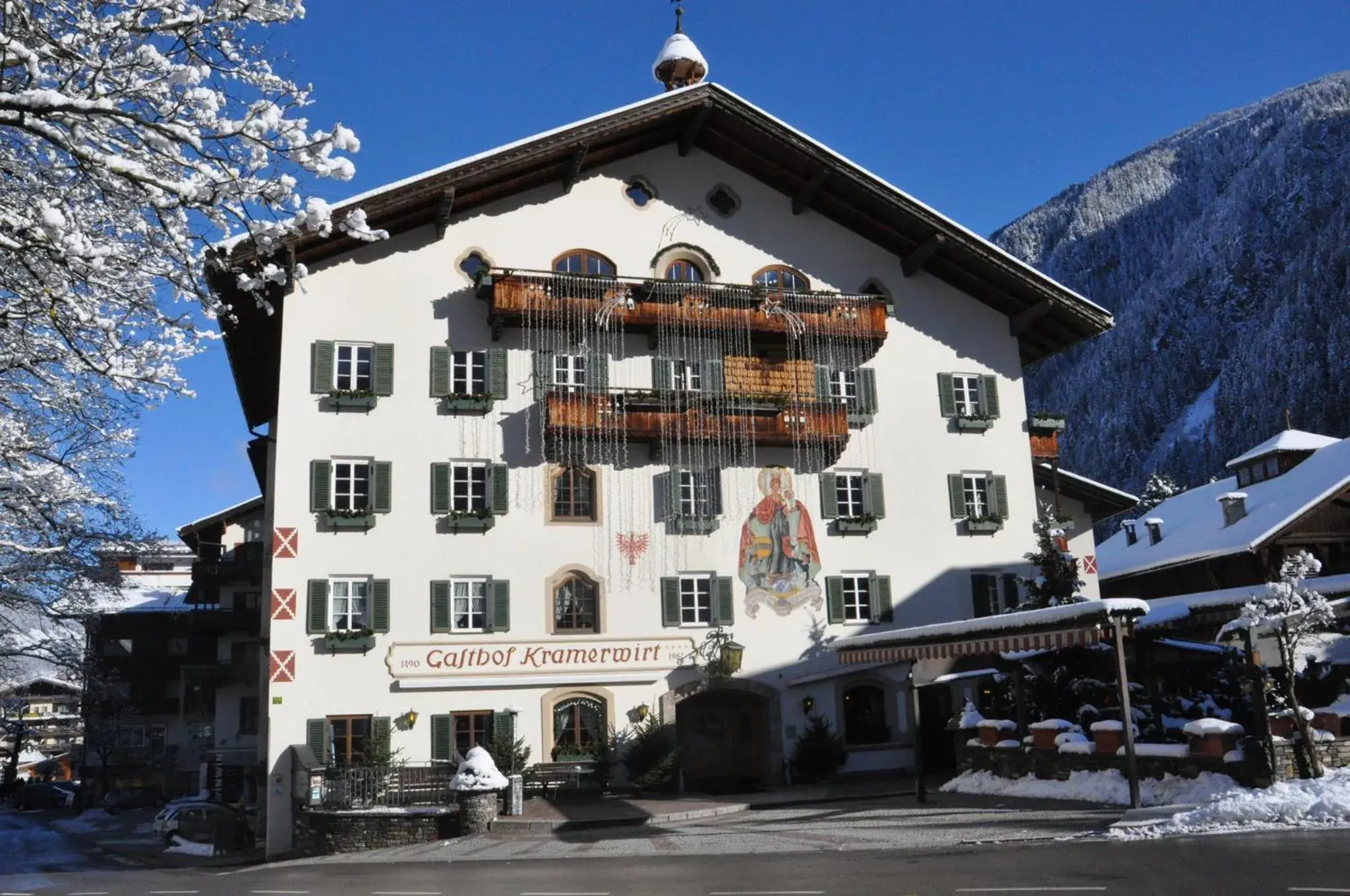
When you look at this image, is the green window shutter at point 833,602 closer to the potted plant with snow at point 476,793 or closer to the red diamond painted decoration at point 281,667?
the potted plant with snow at point 476,793

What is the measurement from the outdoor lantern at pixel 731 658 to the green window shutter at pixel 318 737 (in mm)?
8851

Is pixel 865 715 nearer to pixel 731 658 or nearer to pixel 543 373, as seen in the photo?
pixel 731 658

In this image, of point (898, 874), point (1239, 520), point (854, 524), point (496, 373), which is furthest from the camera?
point (1239, 520)

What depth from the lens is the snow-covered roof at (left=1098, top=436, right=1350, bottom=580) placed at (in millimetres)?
37531

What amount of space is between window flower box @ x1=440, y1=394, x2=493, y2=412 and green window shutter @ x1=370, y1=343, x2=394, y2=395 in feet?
4.11

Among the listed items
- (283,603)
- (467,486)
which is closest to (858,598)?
(467,486)

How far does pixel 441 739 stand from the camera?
26.4 meters

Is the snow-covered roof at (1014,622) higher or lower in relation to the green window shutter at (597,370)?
lower

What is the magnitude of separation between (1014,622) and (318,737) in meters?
14.4

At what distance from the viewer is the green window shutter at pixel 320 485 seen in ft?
87.7

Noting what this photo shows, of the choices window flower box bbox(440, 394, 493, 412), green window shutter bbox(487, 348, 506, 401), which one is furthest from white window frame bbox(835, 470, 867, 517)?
window flower box bbox(440, 394, 493, 412)

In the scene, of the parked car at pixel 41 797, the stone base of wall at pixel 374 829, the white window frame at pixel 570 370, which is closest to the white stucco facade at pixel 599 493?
the white window frame at pixel 570 370

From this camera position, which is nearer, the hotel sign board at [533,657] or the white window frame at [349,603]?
the white window frame at [349,603]

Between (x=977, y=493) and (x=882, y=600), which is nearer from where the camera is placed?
(x=882, y=600)
